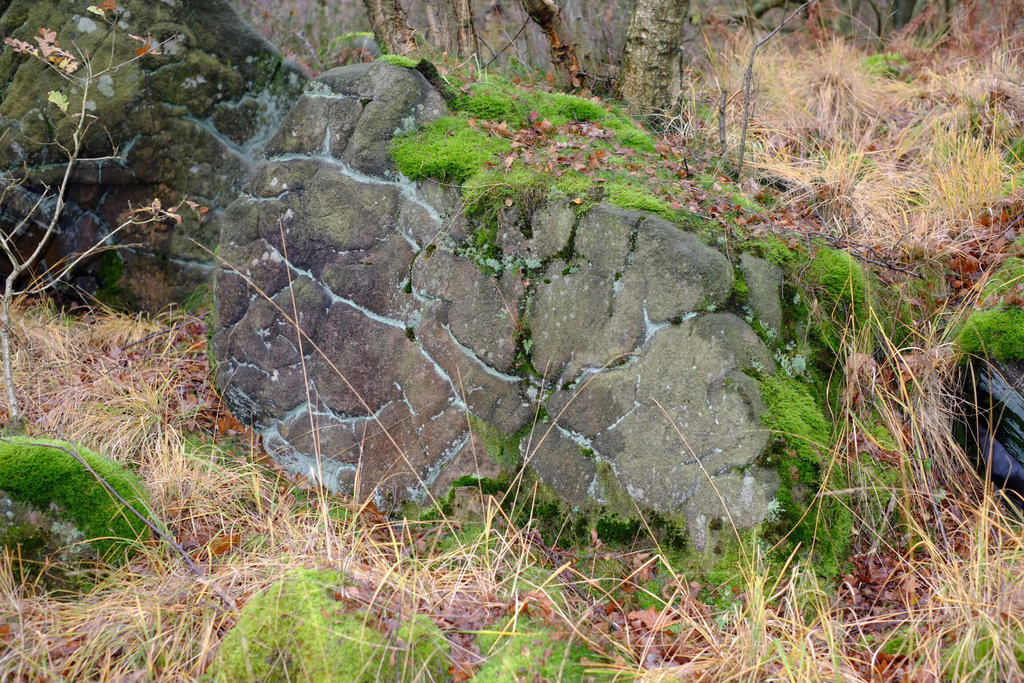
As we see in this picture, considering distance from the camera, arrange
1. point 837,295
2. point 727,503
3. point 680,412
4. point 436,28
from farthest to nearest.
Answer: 1. point 436,28
2. point 837,295
3. point 680,412
4. point 727,503

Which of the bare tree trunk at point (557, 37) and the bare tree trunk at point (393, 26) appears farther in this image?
the bare tree trunk at point (393, 26)

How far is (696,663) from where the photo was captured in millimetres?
2580

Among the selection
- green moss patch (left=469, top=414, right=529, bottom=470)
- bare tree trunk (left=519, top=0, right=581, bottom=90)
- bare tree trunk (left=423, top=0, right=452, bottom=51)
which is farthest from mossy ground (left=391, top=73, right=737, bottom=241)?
bare tree trunk (left=423, top=0, right=452, bottom=51)

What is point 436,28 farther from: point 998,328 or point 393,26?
point 998,328

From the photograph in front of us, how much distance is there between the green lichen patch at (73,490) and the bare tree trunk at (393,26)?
3.51 meters

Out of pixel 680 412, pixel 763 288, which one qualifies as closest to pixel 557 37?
pixel 763 288

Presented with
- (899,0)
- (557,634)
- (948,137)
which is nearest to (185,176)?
(557,634)

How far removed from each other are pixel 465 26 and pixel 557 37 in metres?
0.71

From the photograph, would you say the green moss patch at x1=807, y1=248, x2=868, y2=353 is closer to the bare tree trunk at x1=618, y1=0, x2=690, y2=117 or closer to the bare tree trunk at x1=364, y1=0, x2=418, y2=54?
the bare tree trunk at x1=618, y1=0, x2=690, y2=117

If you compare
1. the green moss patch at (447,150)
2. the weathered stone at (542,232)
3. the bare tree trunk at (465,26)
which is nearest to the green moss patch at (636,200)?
the weathered stone at (542,232)

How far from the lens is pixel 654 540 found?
121 inches

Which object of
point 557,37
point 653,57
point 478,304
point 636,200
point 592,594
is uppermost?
point 557,37

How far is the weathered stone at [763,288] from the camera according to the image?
3.25 m

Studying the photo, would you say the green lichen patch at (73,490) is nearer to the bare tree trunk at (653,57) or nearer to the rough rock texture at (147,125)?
the rough rock texture at (147,125)
